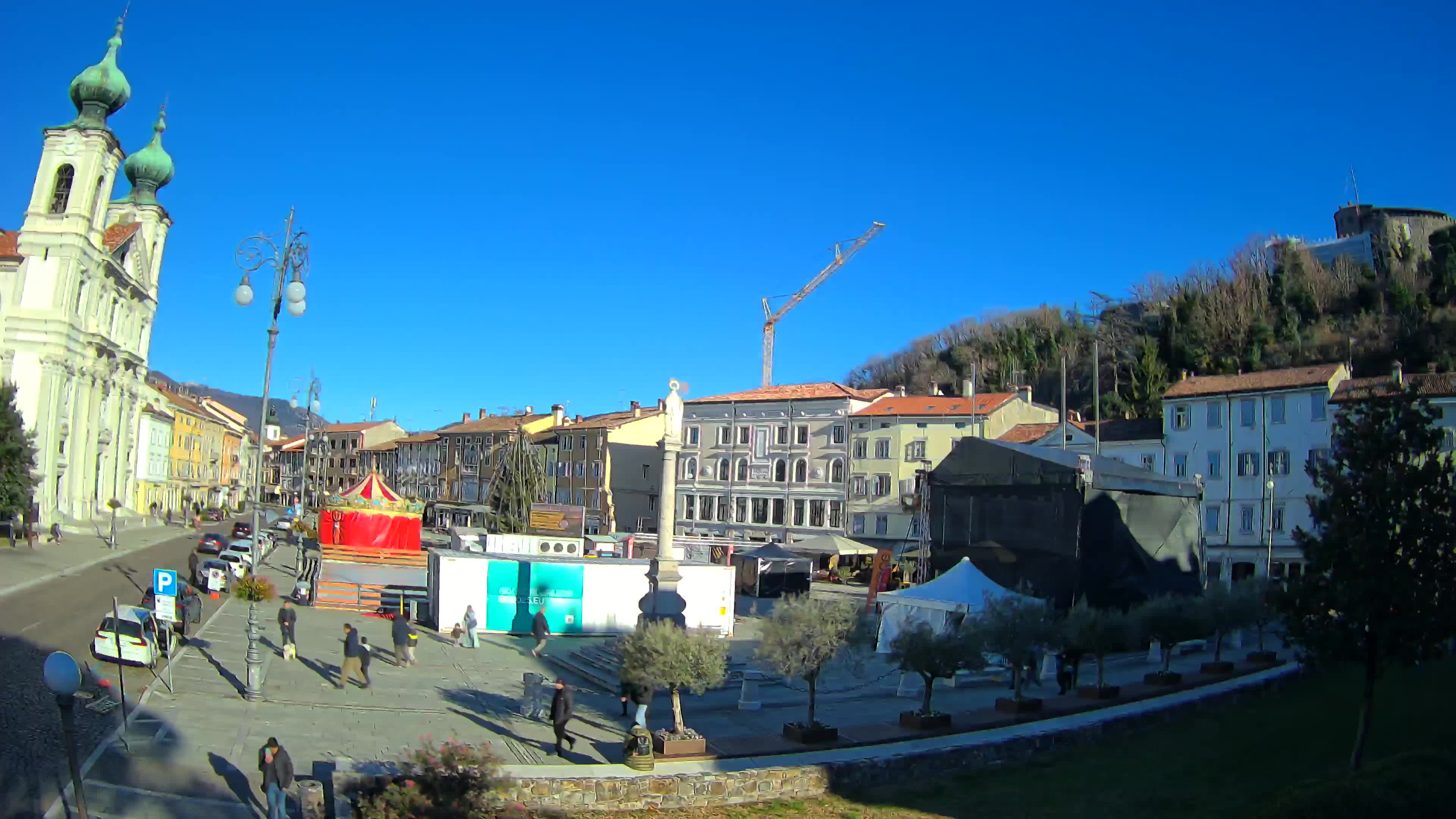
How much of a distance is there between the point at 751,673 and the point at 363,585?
16030mm

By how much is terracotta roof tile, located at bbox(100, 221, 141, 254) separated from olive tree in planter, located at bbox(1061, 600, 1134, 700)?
188 feet

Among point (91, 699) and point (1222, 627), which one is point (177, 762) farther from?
point (1222, 627)

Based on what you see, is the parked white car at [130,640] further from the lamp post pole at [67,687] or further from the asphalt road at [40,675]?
the lamp post pole at [67,687]

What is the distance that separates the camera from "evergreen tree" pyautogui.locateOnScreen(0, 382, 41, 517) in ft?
131

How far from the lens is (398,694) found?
20.2 metres

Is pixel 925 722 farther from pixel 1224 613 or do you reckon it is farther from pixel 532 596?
pixel 532 596

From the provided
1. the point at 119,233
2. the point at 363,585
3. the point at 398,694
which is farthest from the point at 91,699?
the point at 119,233

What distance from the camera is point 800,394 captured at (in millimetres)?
64625

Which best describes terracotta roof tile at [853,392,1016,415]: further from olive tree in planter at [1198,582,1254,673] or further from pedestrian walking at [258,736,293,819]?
pedestrian walking at [258,736,293,819]

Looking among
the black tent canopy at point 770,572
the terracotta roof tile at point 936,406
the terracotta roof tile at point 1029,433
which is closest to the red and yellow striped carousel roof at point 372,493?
the black tent canopy at point 770,572

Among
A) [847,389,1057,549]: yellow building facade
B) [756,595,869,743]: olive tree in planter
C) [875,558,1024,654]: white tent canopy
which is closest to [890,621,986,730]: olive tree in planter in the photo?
[756,595,869,743]: olive tree in planter

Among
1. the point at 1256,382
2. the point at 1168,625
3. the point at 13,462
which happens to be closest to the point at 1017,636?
the point at 1168,625

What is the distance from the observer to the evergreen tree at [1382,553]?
15023 millimetres

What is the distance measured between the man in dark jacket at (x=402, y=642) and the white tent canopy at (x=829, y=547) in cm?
→ 2523
